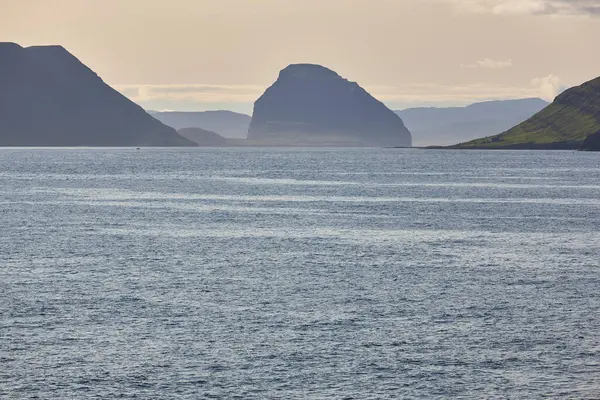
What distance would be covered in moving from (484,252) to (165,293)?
33720 mm

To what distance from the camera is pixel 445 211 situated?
13312 cm

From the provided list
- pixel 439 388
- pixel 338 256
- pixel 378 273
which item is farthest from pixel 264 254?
pixel 439 388

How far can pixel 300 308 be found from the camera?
61031mm

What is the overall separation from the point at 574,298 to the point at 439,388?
23272 mm

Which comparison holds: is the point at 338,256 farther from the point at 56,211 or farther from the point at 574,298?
the point at 56,211

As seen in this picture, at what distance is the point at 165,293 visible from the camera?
66.0 meters

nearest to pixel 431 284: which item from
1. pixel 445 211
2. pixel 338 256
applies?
pixel 338 256

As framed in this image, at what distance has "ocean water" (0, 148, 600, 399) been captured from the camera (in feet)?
148

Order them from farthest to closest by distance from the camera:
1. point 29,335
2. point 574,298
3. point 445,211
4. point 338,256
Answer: point 445,211 → point 338,256 → point 574,298 → point 29,335

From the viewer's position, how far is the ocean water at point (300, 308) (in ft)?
148

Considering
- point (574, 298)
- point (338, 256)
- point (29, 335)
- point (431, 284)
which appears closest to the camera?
point (29, 335)

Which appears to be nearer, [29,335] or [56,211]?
[29,335]

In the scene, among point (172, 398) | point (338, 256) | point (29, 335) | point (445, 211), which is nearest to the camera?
point (172, 398)

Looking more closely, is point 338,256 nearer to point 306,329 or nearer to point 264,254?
point 264,254
